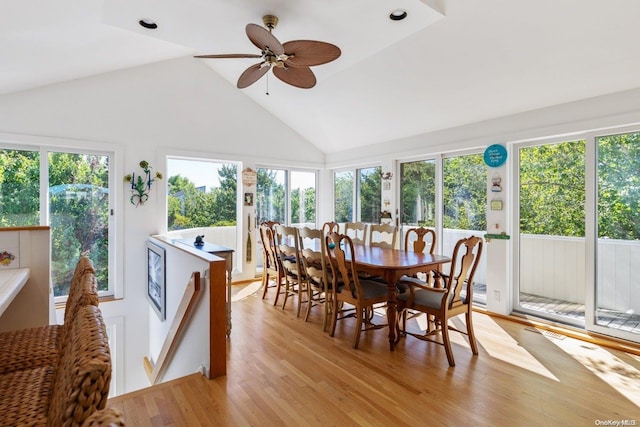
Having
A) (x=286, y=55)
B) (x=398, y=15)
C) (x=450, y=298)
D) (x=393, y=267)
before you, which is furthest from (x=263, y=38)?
(x=450, y=298)

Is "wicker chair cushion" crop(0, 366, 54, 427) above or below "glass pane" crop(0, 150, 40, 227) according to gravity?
below

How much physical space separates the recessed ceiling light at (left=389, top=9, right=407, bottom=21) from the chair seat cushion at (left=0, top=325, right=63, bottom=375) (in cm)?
307

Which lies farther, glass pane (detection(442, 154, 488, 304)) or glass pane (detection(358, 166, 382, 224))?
glass pane (detection(358, 166, 382, 224))

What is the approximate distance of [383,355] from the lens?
2824mm

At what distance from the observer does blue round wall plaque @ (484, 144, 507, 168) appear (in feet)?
12.5

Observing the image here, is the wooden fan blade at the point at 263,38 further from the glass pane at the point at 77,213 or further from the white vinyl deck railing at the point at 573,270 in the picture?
the white vinyl deck railing at the point at 573,270

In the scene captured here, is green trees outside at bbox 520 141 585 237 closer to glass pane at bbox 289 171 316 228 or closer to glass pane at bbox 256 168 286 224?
glass pane at bbox 289 171 316 228

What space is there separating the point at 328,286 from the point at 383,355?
895 mm

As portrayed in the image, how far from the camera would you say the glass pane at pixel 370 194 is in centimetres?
561


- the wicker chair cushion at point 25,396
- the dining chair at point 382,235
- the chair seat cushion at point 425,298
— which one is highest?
the dining chair at point 382,235

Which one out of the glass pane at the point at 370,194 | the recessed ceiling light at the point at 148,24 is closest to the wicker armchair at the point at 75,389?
the recessed ceiling light at the point at 148,24

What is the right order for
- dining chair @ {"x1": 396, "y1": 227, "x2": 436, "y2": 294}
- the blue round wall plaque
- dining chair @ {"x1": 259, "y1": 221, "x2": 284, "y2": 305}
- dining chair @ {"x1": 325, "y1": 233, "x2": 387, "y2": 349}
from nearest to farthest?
1. dining chair @ {"x1": 325, "y1": 233, "x2": 387, "y2": 349}
2. dining chair @ {"x1": 396, "y1": 227, "x2": 436, "y2": 294}
3. the blue round wall plaque
4. dining chair @ {"x1": 259, "y1": 221, "x2": 284, "y2": 305}

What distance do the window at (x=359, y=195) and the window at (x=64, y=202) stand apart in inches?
150

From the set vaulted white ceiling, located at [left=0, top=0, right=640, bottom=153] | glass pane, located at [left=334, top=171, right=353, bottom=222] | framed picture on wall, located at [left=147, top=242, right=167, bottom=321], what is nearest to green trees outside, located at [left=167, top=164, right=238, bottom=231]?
framed picture on wall, located at [left=147, top=242, right=167, bottom=321]
